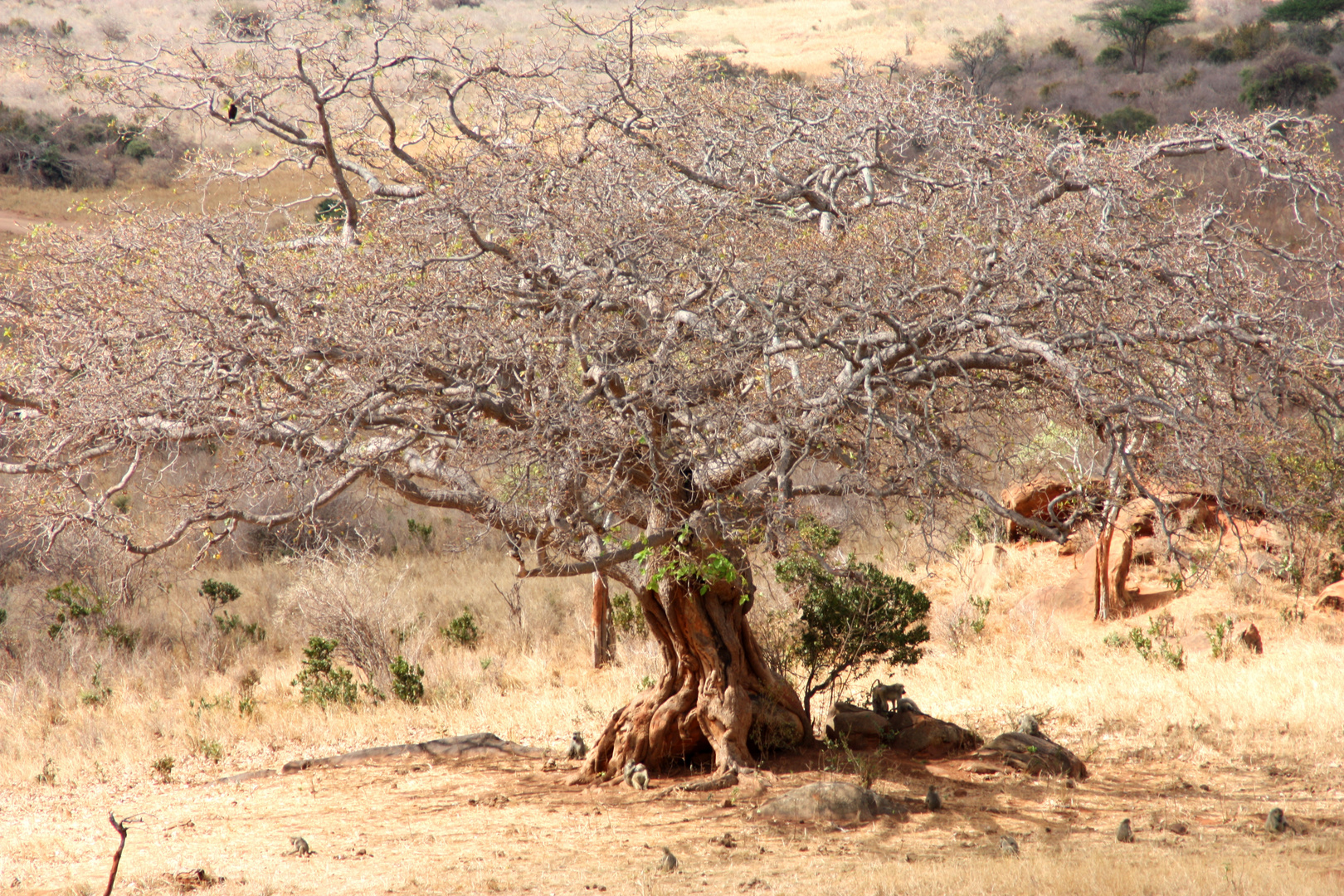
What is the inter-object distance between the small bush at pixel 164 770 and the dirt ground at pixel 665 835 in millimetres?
255

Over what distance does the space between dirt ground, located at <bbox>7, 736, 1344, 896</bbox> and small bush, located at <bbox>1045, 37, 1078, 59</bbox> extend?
40.5 meters

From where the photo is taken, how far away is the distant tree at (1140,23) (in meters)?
41.6

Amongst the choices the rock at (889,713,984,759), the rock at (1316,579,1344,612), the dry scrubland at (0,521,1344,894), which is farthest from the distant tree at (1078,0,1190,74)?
the rock at (889,713,984,759)

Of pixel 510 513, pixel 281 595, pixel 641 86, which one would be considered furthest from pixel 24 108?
pixel 510 513

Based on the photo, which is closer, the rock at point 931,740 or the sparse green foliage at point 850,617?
the rock at point 931,740

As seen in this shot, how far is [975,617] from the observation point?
13.6m

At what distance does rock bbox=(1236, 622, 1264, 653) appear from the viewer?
11.1 meters

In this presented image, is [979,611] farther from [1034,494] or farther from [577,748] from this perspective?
[577,748]

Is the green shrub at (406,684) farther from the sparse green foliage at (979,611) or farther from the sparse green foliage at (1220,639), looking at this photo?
the sparse green foliage at (1220,639)

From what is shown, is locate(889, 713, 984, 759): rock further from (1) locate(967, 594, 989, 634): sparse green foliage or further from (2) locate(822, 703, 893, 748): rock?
(1) locate(967, 594, 989, 634): sparse green foliage

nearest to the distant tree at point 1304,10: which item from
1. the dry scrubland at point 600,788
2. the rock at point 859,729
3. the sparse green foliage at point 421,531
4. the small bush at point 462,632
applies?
the dry scrubland at point 600,788

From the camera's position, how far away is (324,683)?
38.5 feet

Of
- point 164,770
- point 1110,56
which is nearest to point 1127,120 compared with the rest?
point 1110,56

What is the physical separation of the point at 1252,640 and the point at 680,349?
26.7 feet
